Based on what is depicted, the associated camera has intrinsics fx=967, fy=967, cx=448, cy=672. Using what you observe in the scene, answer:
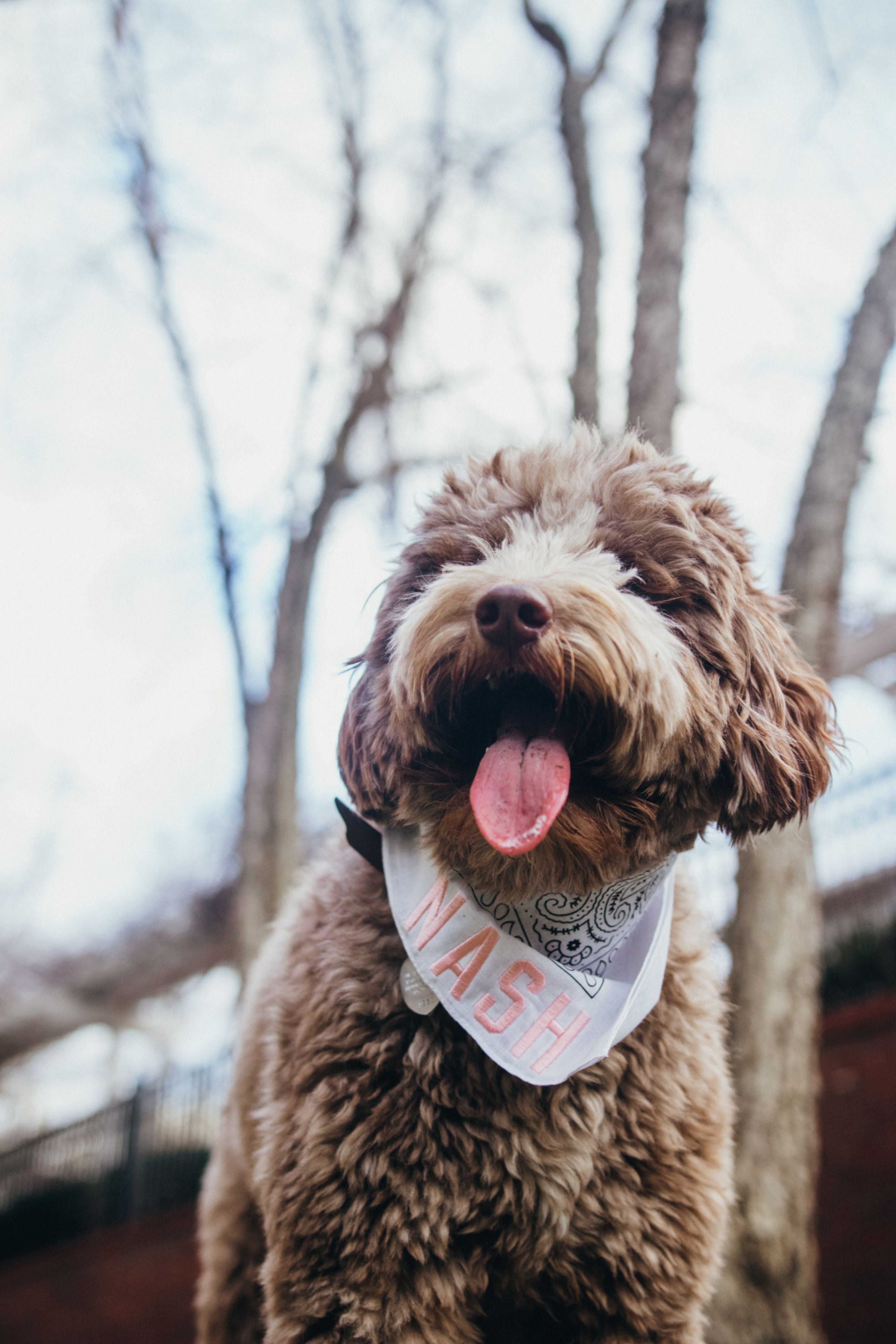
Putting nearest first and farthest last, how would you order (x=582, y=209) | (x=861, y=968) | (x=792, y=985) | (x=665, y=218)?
(x=792, y=985), (x=665, y=218), (x=582, y=209), (x=861, y=968)

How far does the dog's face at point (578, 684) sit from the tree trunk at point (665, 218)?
177 cm

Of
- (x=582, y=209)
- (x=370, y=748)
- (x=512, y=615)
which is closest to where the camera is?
(x=512, y=615)

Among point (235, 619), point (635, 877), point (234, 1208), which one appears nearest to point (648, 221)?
point (635, 877)

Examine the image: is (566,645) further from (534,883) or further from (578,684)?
(534,883)

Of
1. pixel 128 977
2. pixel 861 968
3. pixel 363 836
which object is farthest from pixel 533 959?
pixel 128 977

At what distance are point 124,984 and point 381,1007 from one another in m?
14.2

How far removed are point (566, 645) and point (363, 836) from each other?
0.95 metres

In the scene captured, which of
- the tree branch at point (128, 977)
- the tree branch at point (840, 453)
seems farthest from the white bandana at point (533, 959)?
the tree branch at point (128, 977)

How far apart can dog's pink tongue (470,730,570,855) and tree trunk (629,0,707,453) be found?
2.47 metres

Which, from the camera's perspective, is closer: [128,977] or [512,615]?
[512,615]

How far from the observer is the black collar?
272cm

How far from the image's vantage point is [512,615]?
2059mm

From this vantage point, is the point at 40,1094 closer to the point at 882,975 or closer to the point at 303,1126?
the point at 882,975

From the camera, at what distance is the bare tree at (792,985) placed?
379cm
